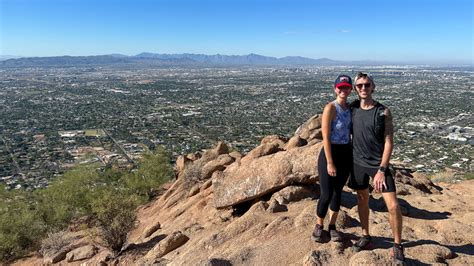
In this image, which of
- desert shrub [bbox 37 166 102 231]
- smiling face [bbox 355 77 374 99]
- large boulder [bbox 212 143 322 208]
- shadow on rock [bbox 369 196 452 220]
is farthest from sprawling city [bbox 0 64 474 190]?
smiling face [bbox 355 77 374 99]

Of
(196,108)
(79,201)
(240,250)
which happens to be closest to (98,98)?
(196,108)

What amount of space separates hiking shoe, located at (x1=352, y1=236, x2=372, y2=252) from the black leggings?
2.66ft

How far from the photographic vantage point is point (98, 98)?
150 m

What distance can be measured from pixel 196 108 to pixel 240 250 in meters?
118

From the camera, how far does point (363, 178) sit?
8.07m

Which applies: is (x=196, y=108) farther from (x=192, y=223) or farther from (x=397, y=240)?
(x=397, y=240)

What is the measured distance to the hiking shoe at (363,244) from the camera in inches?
334

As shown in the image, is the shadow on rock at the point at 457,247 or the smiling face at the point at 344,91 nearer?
the smiling face at the point at 344,91

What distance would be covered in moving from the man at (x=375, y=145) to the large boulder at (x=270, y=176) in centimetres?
500

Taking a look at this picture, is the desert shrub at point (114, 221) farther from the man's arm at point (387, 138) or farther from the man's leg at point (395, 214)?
the man's arm at point (387, 138)

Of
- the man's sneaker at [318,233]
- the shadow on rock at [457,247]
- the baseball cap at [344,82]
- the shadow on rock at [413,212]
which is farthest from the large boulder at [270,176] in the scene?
the baseball cap at [344,82]

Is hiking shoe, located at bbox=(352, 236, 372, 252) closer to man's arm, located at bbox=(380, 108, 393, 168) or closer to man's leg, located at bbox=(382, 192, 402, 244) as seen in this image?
man's leg, located at bbox=(382, 192, 402, 244)

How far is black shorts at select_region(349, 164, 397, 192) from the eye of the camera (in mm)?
7648

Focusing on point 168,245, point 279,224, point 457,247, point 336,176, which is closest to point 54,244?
point 168,245
